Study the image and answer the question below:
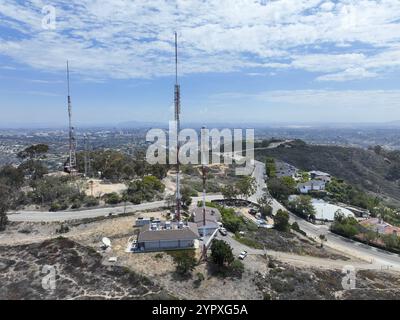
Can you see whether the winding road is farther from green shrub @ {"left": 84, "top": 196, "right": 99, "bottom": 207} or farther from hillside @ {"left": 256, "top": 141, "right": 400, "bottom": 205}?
hillside @ {"left": 256, "top": 141, "right": 400, "bottom": 205}

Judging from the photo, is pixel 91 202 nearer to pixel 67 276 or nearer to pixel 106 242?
pixel 106 242

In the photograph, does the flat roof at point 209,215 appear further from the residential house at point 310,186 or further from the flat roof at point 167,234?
the residential house at point 310,186

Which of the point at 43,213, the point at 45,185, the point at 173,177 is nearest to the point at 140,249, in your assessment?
the point at 43,213

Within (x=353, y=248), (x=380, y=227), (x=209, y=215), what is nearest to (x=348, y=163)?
(x=380, y=227)

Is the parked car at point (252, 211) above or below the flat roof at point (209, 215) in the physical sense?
below

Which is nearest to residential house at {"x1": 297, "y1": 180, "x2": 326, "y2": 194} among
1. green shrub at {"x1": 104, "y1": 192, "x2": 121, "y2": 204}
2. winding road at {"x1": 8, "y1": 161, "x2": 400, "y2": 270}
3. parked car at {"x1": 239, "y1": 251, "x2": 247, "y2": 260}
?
winding road at {"x1": 8, "y1": 161, "x2": 400, "y2": 270}

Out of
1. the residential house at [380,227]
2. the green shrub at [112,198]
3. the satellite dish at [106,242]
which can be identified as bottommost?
the residential house at [380,227]

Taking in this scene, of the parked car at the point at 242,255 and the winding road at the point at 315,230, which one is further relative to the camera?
the winding road at the point at 315,230

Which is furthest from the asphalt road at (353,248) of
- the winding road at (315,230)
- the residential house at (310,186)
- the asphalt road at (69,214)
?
the asphalt road at (69,214)
